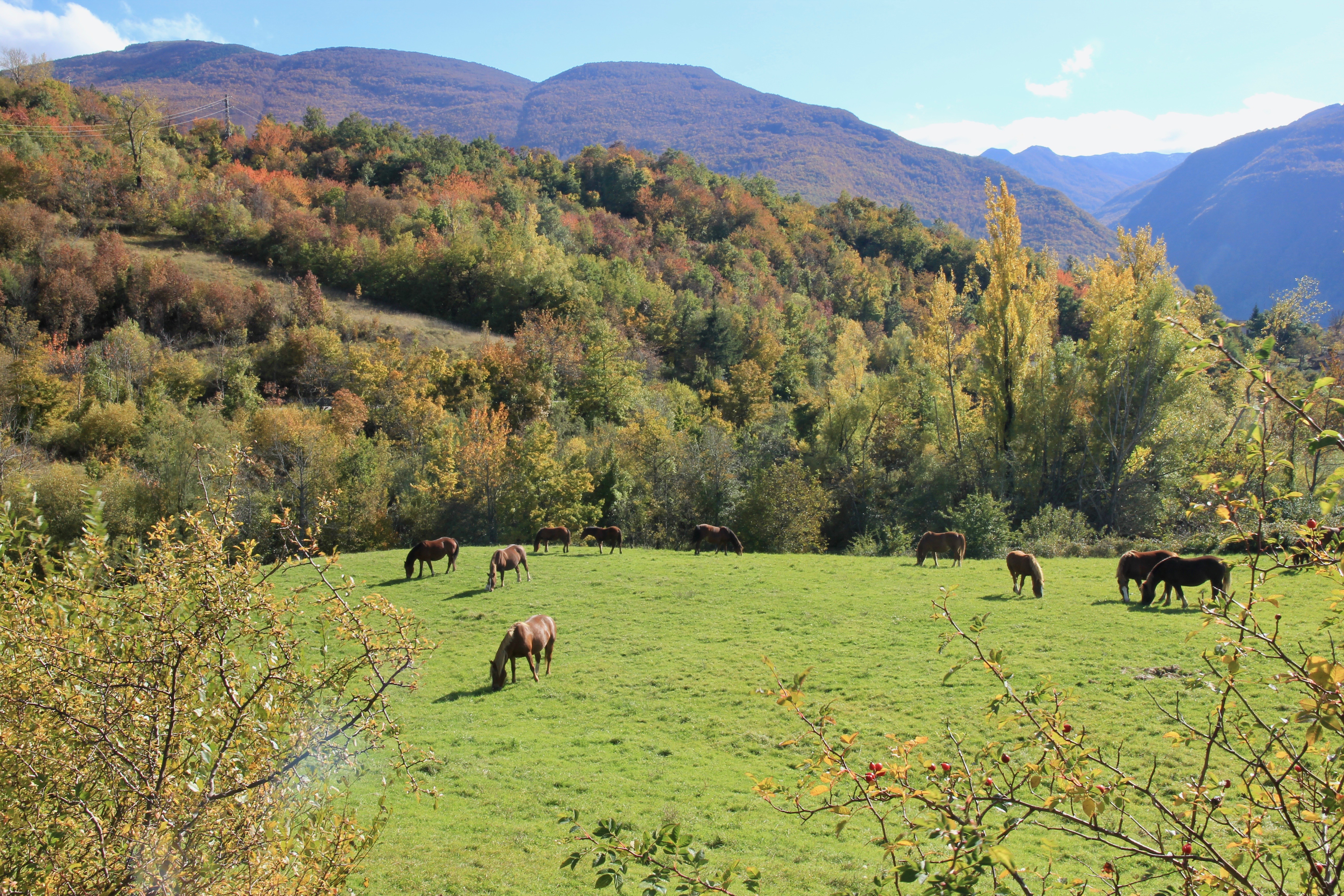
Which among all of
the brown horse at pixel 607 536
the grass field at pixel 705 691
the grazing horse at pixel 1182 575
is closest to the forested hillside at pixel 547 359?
the grazing horse at pixel 1182 575

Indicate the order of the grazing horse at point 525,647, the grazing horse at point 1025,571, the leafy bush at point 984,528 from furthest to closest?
the leafy bush at point 984,528 → the grazing horse at point 1025,571 → the grazing horse at point 525,647

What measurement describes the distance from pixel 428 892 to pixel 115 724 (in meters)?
5.41

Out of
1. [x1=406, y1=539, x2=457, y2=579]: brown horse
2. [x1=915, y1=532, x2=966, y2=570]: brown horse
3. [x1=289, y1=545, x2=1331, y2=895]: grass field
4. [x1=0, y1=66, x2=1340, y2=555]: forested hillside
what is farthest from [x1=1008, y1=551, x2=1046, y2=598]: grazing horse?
[x1=406, y1=539, x2=457, y2=579]: brown horse

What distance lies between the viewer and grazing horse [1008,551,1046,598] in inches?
690

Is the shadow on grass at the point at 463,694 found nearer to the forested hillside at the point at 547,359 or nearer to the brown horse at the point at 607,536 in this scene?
the forested hillside at the point at 547,359

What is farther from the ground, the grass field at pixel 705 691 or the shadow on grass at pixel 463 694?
the grass field at pixel 705 691

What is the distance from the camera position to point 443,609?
1883 cm

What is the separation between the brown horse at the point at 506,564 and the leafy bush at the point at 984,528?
17.3 meters

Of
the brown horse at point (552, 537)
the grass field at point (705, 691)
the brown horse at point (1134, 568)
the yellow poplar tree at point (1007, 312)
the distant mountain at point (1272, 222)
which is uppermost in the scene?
the distant mountain at point (1272, 222)

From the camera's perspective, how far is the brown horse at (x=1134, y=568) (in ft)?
53.7

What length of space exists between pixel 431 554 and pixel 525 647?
386 inches

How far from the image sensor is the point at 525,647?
1400cm

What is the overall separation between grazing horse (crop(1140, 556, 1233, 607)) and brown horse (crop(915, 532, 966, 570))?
7229 mm

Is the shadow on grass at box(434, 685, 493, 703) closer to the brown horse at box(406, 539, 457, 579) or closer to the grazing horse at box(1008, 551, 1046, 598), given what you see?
the brown horse at box(406, 539, 457, 579)
